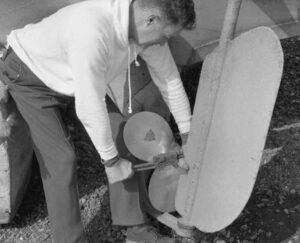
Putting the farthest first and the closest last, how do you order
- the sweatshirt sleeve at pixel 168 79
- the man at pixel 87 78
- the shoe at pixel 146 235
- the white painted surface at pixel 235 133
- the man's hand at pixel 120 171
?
1. the shoe at pixel 146 235
2. the sweatshirt sleeve at pixel 168 79
3. the man's hand at pixel 120 171
4. the man at pixel 87 78
5. the white painted surface at pixel 235 133

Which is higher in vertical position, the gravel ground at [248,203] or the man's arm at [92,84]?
the man's arm at [92,84]

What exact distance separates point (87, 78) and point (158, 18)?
Result: 36 cm

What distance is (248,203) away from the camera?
2924 millimetres

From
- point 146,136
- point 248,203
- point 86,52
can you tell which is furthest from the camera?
point 248,203

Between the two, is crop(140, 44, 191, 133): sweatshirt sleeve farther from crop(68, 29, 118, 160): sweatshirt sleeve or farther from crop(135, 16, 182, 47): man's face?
crop(68, 29, 118, 160): sweatshirt sleeve

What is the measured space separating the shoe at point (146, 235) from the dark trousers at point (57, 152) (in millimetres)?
73

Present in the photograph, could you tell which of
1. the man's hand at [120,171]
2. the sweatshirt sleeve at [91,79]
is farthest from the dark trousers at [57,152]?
the sweatshirt sleeve at [91,79]

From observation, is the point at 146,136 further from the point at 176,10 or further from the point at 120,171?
the point at 176,10

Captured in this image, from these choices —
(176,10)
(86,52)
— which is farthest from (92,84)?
(176,10)

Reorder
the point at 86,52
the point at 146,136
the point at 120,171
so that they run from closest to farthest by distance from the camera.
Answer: the point at 86,52, the point at 120,171, the point at 146,136

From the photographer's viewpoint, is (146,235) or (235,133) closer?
(235,133)

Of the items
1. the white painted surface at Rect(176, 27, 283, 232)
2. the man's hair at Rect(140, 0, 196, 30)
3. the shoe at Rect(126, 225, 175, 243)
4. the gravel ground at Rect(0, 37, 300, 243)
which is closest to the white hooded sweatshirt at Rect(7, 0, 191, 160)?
the man's hair at Rect(140, 0, 196, 30)

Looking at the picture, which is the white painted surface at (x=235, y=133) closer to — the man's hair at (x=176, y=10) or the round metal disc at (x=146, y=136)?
the round metal disc at (x=146, y=136)

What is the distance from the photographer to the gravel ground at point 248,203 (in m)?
2.80
